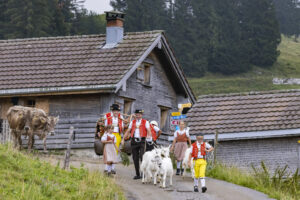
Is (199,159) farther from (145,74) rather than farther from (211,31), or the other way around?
(211,31)

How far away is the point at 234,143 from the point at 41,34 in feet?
171

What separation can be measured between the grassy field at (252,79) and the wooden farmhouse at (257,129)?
64361mm

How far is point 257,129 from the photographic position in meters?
28.6

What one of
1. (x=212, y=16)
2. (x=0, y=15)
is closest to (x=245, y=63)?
(x=212, y=16)

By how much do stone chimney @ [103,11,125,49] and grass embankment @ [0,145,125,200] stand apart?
12469 mm

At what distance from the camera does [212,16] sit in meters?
121

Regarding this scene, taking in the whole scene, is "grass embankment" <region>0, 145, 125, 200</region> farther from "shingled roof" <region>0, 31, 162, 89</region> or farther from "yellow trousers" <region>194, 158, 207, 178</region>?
"shingled roof" <region>0, 31, 162, 89</region>

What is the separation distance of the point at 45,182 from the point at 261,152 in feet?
47.2

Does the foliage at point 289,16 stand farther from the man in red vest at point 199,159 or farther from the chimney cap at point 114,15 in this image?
the man in red vest at point 199,159

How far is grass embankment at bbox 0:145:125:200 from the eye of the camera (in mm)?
15188

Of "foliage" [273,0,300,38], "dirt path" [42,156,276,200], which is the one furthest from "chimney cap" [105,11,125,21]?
"foliage" [273,0,300,38]

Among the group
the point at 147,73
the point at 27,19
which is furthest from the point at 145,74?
the point at 27,19

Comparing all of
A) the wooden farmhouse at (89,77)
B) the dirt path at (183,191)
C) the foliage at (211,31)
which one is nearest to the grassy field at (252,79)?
the foliage at (211,31)

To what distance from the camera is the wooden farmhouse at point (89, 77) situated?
92.1ft
